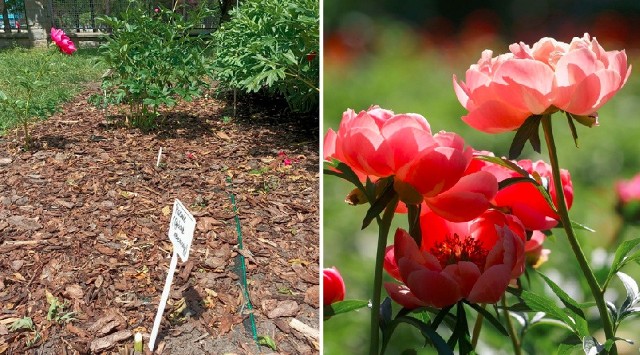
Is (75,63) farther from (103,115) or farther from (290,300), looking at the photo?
(290,300)

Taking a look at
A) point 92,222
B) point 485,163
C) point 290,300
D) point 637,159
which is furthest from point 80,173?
point 485,163

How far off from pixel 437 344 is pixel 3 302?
4.97ft

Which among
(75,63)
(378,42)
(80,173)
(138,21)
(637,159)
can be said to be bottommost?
(75,63)

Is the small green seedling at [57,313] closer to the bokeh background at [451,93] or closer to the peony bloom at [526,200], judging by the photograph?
the bokeh background at [451,93]

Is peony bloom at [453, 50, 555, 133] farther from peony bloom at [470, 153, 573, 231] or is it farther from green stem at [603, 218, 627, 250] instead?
green stem at [603, 218, 627, 250]

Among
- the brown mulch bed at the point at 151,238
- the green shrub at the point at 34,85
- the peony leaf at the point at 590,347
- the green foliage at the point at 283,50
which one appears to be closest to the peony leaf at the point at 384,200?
the peony leaf at the point at 590,347

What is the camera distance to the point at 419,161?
13.4 inches

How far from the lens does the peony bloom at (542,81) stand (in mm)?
327

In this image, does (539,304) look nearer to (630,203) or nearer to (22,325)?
(630,203)

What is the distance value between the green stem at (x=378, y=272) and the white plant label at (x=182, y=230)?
91cm

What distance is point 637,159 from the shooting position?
932mm

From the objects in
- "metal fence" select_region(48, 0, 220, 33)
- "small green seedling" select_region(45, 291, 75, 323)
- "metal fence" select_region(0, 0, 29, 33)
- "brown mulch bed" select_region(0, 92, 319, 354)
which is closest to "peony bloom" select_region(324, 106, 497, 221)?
"brown mulch bed" select_region(0, 92, 319, 354)

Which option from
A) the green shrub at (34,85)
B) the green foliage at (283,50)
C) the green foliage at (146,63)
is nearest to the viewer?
the green foliage at (283,50)

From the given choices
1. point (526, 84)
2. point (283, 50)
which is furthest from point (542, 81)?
point (283, 50)
